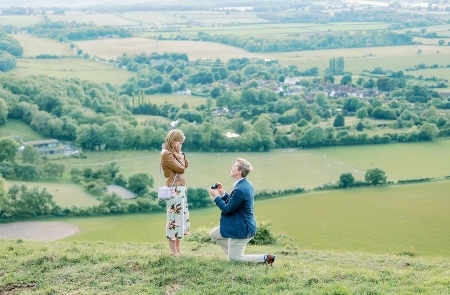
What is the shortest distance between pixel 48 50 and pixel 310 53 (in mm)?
51167

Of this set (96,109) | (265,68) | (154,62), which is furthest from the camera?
(154,62)

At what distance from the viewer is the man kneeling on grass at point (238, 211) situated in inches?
490

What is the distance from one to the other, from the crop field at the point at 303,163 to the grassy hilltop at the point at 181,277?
34.8m

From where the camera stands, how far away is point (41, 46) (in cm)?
12625

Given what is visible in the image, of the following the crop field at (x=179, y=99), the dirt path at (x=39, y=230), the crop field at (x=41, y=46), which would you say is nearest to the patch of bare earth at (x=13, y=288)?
the dirt path at (x=39, y=230)

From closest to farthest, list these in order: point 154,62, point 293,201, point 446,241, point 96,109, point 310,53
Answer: point 446,241, point 293,201, point 96,109, point 154,62, point 310,53

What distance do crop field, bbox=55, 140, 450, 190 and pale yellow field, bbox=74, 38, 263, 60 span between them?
6724 centimetres

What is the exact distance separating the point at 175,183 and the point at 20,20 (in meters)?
166

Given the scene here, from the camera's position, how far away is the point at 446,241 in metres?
33.5

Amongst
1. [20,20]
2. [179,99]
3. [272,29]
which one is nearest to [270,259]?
[179,99]

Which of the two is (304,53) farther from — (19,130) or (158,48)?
(19,130)

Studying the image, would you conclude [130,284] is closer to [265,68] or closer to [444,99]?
[444,99]

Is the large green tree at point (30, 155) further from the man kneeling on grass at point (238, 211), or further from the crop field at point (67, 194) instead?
the man kneeling on grass at point (238, 211)

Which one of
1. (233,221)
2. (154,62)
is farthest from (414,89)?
(233,221)
